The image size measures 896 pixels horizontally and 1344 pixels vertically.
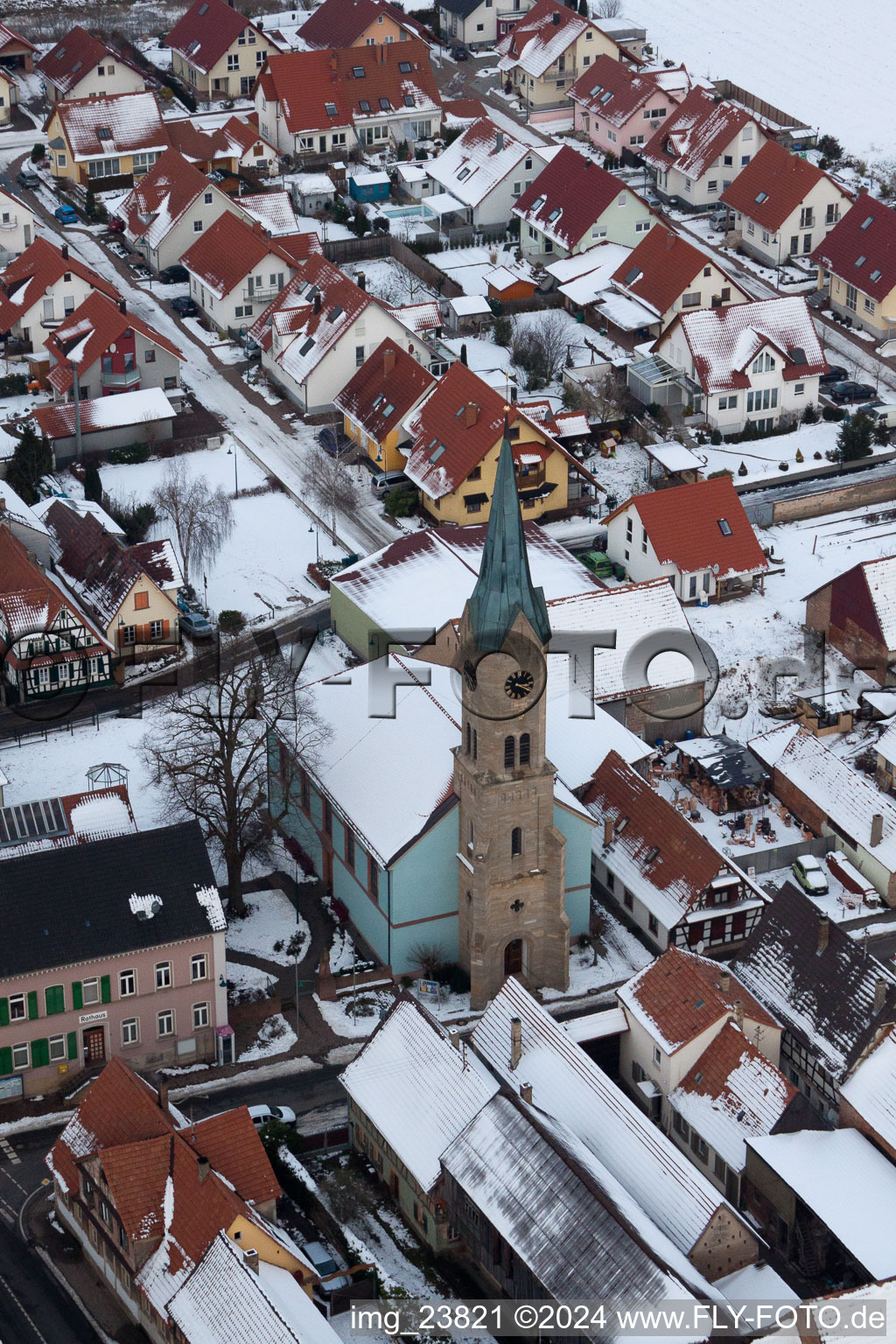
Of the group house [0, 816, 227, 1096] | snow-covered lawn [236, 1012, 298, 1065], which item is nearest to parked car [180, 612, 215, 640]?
house [0, 816, 227, 1096]

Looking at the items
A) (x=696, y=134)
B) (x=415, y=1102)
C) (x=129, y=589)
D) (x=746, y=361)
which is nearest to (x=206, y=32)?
(x=696, y=134)

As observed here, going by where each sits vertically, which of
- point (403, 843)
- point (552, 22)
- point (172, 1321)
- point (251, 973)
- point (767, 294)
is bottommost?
point (172, 1321)

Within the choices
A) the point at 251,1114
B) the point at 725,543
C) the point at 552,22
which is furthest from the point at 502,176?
the point at 251,1114

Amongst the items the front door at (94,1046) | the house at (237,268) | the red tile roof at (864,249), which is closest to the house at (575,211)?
the red tile roof at (864,249)

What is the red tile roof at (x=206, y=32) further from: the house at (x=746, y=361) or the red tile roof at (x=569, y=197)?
the house at (x=746, y=361)

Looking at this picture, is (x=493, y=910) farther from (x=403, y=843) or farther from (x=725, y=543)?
(x=725, y=543)

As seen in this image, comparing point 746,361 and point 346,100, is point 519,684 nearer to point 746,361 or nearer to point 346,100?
point 746,361
